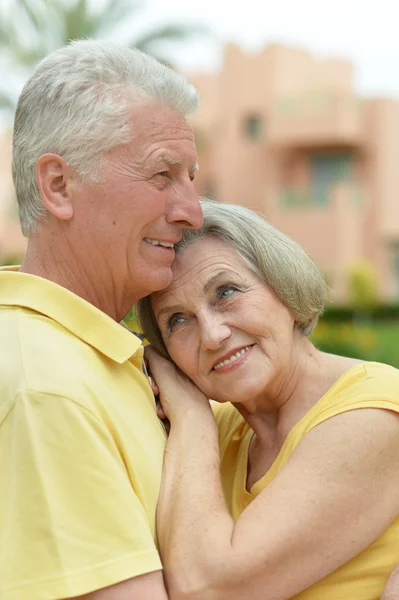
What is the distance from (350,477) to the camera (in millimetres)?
2545

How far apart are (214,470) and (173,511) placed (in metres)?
0.23

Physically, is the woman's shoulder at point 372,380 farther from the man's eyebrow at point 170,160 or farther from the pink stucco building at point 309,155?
the pink stucco building at point 309,155

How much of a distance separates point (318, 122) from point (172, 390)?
28211 millimetres

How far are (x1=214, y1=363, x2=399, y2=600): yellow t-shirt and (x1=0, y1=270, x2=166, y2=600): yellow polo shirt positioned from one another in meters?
0.50

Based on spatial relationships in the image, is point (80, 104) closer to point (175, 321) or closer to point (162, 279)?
point (162, 279)

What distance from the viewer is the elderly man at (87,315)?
2258 millimetres

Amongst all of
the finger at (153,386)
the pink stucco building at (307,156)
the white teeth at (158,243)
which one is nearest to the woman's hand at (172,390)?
the finger at (153,386)

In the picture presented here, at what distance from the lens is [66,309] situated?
267cm

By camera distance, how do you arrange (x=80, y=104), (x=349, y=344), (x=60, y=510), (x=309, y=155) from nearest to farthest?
(x=60, y=510), (x=80, y=104), (x=349, y=344), (x=309, y=155)

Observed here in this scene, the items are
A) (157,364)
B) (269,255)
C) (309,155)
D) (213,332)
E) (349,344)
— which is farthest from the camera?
(309,155)

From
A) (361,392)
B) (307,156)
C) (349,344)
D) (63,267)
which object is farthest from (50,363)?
(307,156)

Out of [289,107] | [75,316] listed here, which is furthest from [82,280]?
[289,107]

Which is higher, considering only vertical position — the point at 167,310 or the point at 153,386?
the point at 167,310

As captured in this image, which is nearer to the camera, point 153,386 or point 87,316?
point 87,316
